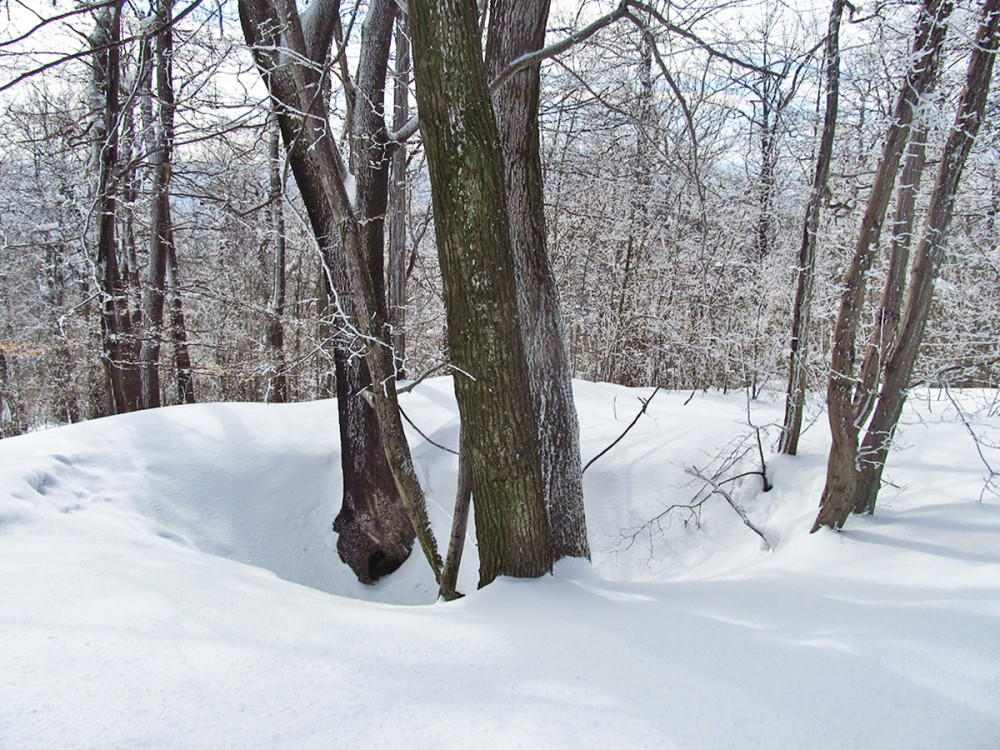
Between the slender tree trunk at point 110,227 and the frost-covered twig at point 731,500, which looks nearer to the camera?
the frost-covered twig at point 731,500

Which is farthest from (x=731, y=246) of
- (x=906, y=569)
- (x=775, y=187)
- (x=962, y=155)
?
(x=906, y=569)

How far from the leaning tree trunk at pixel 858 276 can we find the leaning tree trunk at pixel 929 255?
0.47 ft

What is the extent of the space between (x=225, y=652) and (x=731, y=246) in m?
11.7

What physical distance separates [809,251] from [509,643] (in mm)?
4088

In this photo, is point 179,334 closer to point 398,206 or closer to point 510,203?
point 398,206

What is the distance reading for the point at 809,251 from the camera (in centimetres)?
463

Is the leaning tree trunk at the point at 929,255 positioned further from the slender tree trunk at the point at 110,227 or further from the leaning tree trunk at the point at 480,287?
the slender tree trunk at the point at 110,227

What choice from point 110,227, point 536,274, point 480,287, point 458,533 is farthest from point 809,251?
point 110,227

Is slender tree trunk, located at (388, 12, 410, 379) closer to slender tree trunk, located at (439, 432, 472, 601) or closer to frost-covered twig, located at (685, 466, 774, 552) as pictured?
frost-covered twig, located at (685, 466, 774, 552)

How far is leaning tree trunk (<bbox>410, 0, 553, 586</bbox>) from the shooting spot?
2463 millimetres

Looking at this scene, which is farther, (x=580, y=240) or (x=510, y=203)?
(x=580, y=240)

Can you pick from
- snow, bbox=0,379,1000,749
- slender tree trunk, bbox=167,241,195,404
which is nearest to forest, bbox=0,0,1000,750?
snow, bbox=0,379,1000,749

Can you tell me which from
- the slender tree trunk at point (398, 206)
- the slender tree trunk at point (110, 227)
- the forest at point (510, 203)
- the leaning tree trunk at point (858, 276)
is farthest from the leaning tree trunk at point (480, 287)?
the slender tree trunk at point (110, 227)

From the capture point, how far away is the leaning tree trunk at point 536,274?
3.18 metres
